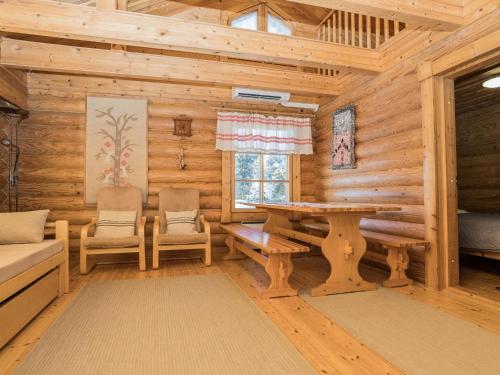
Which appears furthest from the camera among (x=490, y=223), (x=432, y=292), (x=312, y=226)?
(x=312, y=226)

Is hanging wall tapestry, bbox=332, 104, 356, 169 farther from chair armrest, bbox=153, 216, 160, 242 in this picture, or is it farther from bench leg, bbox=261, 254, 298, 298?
chair armrest, bbox=153, 216, 160, 242

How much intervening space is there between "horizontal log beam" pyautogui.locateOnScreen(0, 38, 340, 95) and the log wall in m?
0.58

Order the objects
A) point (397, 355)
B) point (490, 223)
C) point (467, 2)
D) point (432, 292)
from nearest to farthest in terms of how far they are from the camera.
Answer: point (397, 355) → point (467, 2) → point (432, 292) → point (490, 223)

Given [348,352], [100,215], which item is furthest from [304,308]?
[100,215]

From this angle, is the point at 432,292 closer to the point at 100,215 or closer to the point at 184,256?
the point at 184,256

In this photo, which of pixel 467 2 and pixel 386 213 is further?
pixel 386 213

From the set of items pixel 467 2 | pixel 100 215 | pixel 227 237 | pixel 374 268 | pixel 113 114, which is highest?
pixel 467 2

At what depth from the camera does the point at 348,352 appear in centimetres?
177

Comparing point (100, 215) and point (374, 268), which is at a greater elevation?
point (100, 215)

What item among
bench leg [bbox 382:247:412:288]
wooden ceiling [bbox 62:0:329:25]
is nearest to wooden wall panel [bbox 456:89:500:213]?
wooden ceiling [bbox 62:0:329:25]

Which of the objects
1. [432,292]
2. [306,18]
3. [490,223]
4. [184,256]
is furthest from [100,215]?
[490,223]

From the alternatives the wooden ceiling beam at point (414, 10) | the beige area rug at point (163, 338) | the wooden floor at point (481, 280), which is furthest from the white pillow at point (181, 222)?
the wooden floor at point (481, 280)

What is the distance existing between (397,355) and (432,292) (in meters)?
1.39

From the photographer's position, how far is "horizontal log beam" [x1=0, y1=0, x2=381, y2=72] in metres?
2.66
